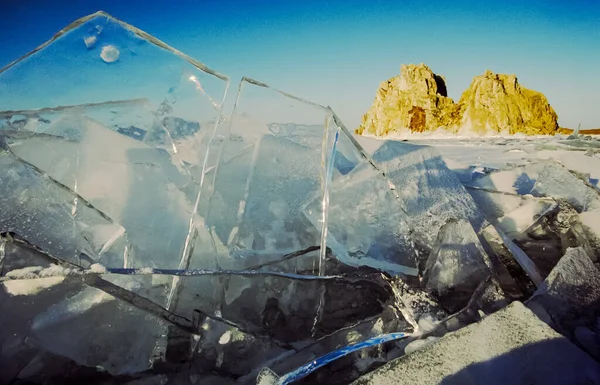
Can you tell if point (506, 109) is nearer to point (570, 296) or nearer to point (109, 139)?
point (570, 296)

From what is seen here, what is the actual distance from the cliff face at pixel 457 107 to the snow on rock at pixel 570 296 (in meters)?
45.9

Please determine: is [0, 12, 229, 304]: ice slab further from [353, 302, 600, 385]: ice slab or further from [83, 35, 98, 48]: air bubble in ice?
[353, 302, 600, 385]: ice slab

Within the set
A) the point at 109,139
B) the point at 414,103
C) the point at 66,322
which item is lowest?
the point at 66,322

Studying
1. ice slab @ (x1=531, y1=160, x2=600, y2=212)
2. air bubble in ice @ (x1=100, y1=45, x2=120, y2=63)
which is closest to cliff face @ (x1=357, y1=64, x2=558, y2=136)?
ice slab @ (x1=531, y1=160, x2=600, y2=212)

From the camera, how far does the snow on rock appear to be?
2.44 feet

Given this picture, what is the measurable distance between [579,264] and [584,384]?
1.41 feet

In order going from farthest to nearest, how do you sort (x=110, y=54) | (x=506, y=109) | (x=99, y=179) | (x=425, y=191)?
(x=506, y=109) → (x=425, y=191) → (x=110, y=54) → (x=99, y=179)

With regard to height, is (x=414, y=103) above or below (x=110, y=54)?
above

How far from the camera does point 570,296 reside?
792 millimetres

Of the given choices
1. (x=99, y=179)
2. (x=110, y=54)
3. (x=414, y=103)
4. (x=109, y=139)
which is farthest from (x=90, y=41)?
(x=414, y=103)

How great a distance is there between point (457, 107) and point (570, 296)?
50.8 m

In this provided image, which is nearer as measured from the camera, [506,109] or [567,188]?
[567,188]

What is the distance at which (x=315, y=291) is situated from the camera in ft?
3.22

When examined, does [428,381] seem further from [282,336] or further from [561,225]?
[561,225]
